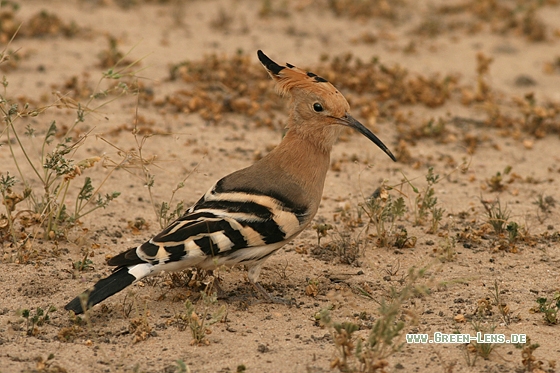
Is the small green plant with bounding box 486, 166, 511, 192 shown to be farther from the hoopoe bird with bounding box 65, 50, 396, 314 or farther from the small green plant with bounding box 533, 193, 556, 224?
the hoopoe bird with bounding box 65, 50, 396, 314

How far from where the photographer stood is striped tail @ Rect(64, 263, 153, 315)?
358 centimetres

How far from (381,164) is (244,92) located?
150 cm

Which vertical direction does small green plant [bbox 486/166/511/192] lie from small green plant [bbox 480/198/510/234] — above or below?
above

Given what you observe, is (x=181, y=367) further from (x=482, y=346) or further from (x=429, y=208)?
(x=429, y=208)

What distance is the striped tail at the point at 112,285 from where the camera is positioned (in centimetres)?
358

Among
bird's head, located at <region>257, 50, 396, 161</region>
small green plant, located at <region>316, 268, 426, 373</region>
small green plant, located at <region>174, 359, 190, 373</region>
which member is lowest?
small green plant, located at <region>174, 359, 190, 373</region>

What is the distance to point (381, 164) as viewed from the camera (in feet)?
20.1

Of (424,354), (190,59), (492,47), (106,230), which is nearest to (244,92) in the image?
(190,59)

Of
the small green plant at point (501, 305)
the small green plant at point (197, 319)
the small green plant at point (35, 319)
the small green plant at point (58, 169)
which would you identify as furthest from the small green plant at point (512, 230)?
the small green plant at point (35, 319)

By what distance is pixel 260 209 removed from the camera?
3998 millimetres

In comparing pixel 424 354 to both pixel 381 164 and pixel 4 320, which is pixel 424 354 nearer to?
pixel 4 320

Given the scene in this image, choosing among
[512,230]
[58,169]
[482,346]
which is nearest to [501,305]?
[482,346]

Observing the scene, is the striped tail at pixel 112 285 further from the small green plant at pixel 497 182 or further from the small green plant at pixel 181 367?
the small green plant at pixel 497 182

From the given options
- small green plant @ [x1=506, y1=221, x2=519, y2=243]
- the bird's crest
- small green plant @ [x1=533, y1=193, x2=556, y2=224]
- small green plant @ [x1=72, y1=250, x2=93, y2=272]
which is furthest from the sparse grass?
small green plant @ [x1=533, y1=193, x2=556, y2=224]
